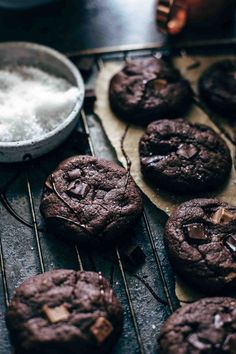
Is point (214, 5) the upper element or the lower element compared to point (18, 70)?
upper

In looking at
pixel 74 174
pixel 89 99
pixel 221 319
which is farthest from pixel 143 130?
pixel 221 319

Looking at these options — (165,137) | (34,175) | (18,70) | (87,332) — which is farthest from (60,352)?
(18,70)

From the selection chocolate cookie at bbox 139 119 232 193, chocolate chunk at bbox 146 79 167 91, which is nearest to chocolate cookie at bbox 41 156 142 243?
chocolate cookie at bbox 139 119 232 193

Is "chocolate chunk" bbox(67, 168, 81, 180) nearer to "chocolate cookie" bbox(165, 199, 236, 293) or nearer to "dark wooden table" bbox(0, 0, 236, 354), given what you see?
"dark wooden table" bbox(0, 0, 236, 354)

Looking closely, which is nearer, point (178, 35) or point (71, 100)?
point (71, 100)

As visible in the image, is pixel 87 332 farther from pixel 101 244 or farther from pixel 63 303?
pixel 101 244

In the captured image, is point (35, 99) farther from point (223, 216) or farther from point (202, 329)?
point (202, 329)

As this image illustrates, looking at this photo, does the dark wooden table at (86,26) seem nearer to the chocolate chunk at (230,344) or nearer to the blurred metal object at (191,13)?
the blurred metal object at (191,13)
